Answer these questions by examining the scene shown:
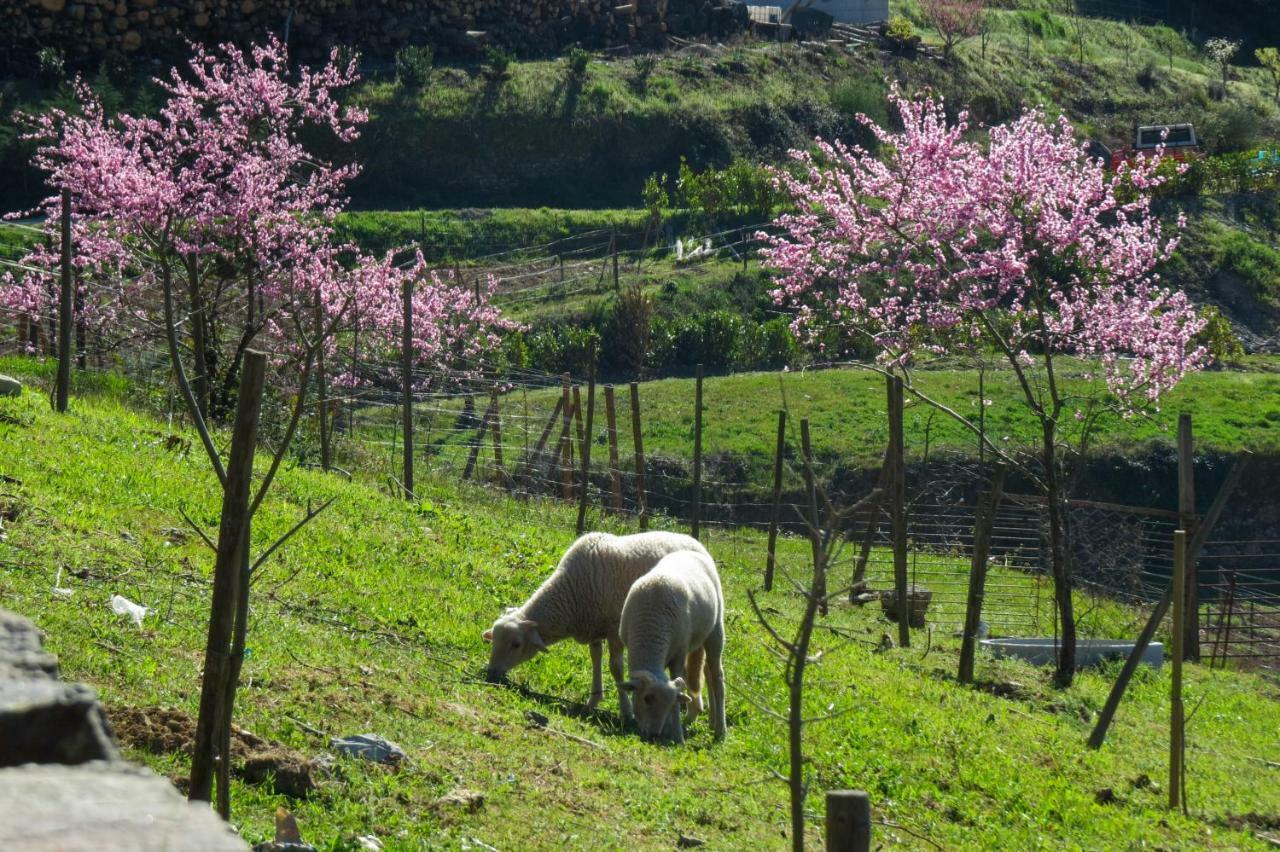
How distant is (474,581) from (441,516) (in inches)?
115

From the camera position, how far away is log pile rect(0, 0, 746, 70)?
124 ft

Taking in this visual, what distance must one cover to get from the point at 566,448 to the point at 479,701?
40.8 feet

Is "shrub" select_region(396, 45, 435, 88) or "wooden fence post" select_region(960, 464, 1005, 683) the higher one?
"shrub" select_region(396, 45, 435, 88)

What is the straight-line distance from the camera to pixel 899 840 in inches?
336

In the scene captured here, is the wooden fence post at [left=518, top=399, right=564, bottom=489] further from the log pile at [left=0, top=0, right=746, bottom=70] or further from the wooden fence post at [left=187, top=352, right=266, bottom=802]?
the log pile at [left=0, top=0, right=746, bottom=70]

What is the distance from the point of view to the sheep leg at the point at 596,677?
10047mm

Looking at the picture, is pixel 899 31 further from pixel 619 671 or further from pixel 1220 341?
pixel 619 671

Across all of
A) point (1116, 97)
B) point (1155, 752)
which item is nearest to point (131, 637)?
point (1155, 752)

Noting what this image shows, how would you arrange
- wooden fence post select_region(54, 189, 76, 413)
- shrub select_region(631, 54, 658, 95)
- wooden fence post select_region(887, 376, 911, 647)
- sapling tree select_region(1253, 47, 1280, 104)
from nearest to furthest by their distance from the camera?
wooden fence post select_region(54, 189, 76, 413) → wooden fence post select_region(887, 376, 911, 647) → shrub select_region(631, 54, 658, 95) → sapling tree select_region(1253, 47, 1280, 104)

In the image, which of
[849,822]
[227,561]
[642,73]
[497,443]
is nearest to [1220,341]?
[642,73]

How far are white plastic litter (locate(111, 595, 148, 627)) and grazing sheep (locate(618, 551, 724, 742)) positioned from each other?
298 centimetres

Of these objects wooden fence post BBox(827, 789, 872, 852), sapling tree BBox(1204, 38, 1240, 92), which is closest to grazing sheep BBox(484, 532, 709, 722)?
wooden fence post BBox(827, 789, 872, 852)

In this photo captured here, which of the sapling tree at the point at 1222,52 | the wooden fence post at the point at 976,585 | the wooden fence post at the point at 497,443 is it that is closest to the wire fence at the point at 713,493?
the wooden fence post at the point at 497,443

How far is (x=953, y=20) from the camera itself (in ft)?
192
